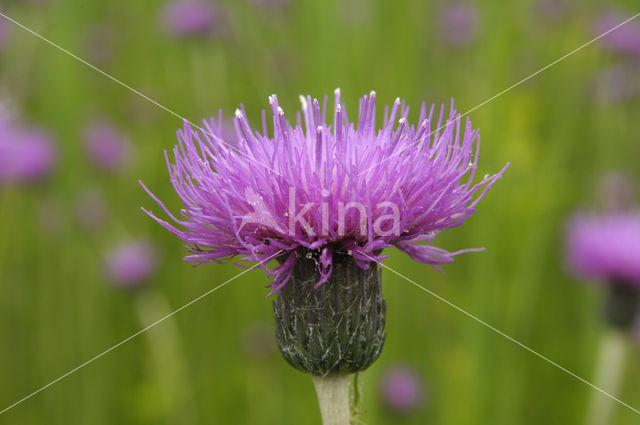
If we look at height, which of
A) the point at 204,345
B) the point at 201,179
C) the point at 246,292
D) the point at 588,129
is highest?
the point at 588,129

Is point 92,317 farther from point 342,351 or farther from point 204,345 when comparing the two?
point 342,351

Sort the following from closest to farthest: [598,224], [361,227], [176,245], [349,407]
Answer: [361,227] → [349,407] → [598,224] → [176,245]

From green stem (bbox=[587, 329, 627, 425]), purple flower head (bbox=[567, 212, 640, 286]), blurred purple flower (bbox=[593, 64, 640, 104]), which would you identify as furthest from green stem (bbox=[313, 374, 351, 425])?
blurred purple flower (bbox=[593, 64, 640, 104])

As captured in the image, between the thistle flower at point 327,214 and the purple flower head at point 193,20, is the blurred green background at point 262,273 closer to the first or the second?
the purple flower head at point 193,20

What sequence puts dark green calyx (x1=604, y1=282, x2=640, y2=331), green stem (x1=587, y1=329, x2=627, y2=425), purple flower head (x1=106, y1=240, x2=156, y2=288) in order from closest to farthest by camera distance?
green stem (x1=587, y1=329, x2=627, y2=425)
dark green calyx (x1=604, y1=282, x2=640, y2=331)
purple flower head (x1=106, y1=240, x2=156, y2=288)

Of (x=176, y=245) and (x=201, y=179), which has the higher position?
(x=201, y=179)

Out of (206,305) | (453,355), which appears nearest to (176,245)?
(206,305)

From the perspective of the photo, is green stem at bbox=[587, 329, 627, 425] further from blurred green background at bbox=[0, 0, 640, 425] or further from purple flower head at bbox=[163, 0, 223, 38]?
purple flower head at bbox=[163, 0, 223, 38]

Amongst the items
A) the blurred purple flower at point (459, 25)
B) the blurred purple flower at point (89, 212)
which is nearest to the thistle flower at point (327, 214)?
the blurred purple flower at point (89, 212)
